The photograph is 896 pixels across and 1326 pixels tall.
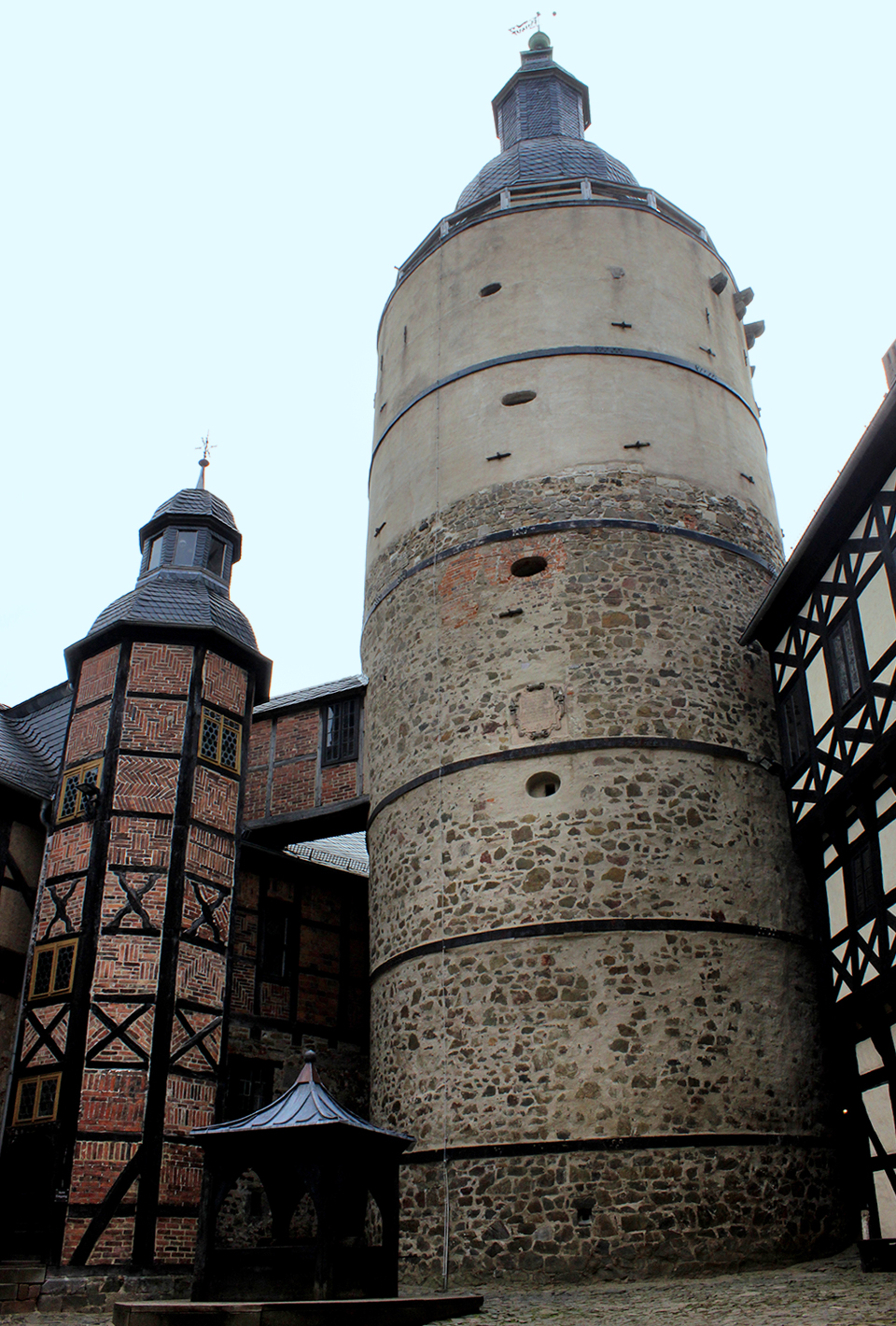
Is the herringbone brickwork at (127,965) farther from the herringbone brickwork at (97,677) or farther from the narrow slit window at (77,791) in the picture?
the herringbone brickwork at (97,677)

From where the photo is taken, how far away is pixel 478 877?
12.7m

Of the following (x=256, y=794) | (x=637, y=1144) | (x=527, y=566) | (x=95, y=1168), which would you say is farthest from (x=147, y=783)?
(x=637, y=1144)

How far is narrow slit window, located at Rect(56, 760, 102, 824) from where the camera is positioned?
541 inches

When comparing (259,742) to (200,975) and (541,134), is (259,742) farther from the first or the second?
(541,134)

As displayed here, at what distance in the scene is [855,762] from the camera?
1113 centimetres

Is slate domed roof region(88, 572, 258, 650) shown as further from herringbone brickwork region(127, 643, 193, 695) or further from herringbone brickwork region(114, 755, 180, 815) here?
herringbone brickwork region(114, 755, 180, 815)

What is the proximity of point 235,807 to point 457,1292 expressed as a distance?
6143 millimetres

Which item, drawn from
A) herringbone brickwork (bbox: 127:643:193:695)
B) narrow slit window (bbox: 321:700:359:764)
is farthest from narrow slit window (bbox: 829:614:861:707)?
herringbone brickwork (bbox: 127:643:193:695)

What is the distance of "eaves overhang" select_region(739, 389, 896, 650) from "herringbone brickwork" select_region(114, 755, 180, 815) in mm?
6927

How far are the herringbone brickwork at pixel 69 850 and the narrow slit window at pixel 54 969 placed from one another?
888mm

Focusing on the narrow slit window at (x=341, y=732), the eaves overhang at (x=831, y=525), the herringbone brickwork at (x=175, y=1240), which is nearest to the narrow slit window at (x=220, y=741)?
the narrow slit window at (x=341, y=732)

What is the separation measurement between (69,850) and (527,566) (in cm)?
631

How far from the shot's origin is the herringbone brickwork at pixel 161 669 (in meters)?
14.7

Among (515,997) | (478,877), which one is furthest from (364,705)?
(515,997)
